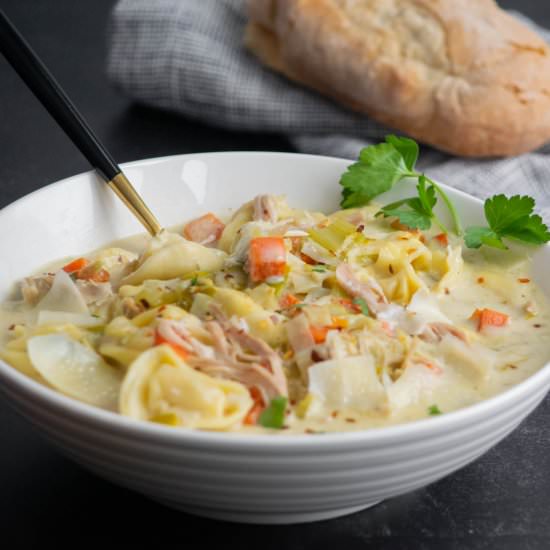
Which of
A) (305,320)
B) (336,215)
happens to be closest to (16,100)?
(336,215)

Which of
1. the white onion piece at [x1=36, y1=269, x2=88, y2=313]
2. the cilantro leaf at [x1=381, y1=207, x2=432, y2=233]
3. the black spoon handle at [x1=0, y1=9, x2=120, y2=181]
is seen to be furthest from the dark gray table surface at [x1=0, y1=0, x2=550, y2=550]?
the cilantro leaf at [x1=381, y1=207, x2=432, y2=233]

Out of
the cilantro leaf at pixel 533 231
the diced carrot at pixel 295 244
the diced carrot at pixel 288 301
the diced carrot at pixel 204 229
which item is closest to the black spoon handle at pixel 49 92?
the diced carrot at pixel 204 229

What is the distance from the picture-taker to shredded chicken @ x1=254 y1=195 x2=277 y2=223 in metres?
4.05

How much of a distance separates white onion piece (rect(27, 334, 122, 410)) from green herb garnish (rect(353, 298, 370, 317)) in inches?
33.2

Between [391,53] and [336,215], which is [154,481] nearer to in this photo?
[336,215]

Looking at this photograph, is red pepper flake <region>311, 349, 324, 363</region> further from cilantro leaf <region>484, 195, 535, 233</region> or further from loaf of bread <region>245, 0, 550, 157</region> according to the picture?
loaf of bread <region>245, 0, 550, 157</region>

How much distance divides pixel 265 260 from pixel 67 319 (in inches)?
27.7

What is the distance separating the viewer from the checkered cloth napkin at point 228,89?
556cm

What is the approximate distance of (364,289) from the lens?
3.38 meters

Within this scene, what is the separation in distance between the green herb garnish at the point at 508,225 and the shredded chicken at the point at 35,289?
1.69m

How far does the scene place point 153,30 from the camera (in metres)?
6.08

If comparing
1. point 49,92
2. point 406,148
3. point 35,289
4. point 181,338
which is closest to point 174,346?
point 181,338

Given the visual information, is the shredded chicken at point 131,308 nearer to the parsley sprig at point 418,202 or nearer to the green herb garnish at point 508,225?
the parsley sprig at point 418,202

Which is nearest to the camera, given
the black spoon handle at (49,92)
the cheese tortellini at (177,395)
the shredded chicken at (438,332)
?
the cheese tortellini at (177,395)
